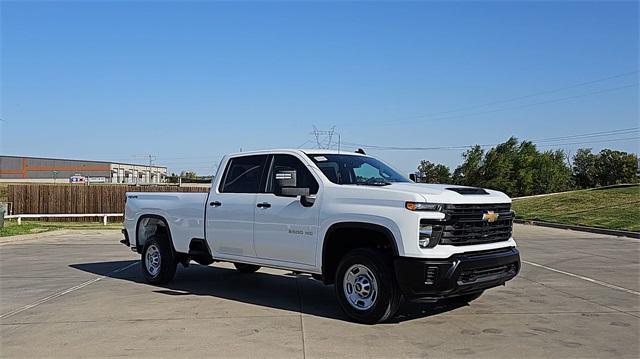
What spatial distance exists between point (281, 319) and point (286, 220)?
4.30 feet

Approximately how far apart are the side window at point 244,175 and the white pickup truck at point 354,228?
0.06ft

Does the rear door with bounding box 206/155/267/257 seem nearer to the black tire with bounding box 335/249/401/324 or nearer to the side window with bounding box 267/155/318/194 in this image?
the side window with bounding box 267/155/318/194

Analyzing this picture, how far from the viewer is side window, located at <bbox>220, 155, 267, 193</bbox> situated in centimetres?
884

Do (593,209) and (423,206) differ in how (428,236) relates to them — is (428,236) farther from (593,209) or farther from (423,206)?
(593,209)

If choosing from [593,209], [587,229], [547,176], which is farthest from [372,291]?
[547,176]

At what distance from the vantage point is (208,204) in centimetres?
931

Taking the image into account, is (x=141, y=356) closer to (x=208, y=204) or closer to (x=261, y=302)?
(x=261, y=302)

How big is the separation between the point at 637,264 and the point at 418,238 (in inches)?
363

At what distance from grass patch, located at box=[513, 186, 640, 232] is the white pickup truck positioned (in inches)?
736

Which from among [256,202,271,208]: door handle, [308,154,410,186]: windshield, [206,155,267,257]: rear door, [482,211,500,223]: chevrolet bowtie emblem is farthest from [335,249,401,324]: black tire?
[206,155,267,257]: rear door

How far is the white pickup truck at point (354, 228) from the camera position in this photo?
6793mm

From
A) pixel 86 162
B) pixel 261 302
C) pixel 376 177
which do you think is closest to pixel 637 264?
pixel 376 177

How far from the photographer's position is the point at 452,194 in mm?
6945

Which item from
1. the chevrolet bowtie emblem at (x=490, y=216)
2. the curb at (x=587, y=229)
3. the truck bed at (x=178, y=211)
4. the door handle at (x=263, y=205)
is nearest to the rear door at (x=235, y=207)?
the door handle at (x=263, y=205)
